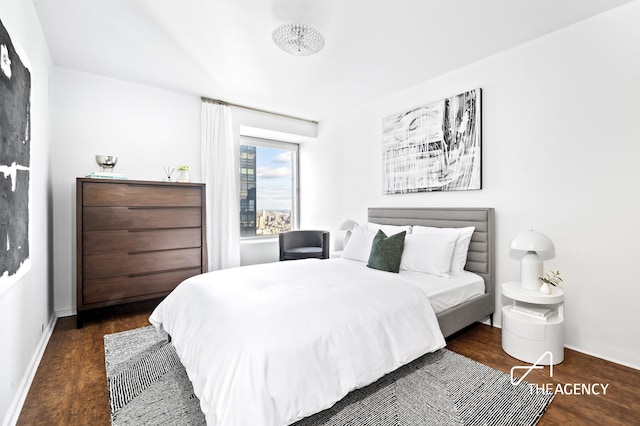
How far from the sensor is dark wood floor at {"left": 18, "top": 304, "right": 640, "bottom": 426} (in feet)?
5.27

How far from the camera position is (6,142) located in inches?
58.2

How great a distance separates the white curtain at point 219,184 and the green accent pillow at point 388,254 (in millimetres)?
2206

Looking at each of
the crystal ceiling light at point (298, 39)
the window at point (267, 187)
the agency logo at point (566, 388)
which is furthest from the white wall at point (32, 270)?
the agency logo at point (566, 388)

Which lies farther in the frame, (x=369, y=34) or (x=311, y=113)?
(x=311, y=113)

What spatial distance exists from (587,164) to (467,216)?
0.98 metres

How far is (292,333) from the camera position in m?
1.47

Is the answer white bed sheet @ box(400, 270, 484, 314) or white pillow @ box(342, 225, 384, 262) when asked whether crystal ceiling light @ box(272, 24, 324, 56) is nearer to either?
white pillow @ box(342, 225, 384, 262)

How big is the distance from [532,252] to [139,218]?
3.70m

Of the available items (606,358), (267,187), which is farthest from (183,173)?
(606,358)

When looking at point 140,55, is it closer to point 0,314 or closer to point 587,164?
point 0,314

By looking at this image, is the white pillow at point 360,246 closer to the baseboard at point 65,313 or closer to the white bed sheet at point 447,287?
the white bed sheet at point 447,287

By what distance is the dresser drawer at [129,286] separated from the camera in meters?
2.91

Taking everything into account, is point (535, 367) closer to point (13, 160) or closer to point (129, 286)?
point (13, 160)

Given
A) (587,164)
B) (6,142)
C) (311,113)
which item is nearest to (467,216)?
(587,164)
